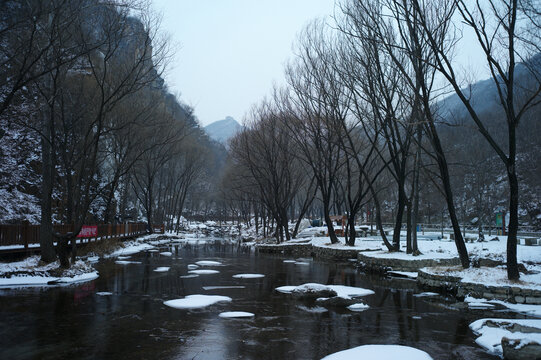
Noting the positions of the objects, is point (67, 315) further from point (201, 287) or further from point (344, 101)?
point (344, 101)

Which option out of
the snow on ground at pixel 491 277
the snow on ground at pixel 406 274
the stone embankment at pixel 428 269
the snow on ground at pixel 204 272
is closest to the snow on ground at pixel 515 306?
the stone embankment at pixel 428 269

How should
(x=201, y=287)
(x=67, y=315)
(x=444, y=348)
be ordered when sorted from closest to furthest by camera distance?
1. (x=444, y=348)
2. (x=67, y=315)
3. (x=201, y=287)

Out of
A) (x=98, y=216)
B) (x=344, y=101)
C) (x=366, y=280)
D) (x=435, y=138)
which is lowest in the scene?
(x=366, y=280)

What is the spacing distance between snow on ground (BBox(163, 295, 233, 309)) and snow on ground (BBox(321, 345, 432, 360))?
15.6ft

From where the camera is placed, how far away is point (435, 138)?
14133 millimetres

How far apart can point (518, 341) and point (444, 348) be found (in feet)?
3.88

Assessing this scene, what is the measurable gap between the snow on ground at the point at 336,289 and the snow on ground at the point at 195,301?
2.23 metres

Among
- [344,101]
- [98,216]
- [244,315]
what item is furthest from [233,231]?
[244,315]

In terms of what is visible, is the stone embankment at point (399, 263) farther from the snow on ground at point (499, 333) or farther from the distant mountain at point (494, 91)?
the snow on ground at point (499, 333)

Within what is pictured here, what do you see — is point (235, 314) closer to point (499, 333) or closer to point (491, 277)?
point (499, 333)

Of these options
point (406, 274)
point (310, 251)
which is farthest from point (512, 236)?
point (310, 251)

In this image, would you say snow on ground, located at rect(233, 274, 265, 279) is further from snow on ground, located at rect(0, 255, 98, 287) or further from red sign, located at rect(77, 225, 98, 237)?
red sign, located at rect(77, 225, 98, 237)

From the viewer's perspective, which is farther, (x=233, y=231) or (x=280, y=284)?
(x=233, y=231)

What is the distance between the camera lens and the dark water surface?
6.68 metres
